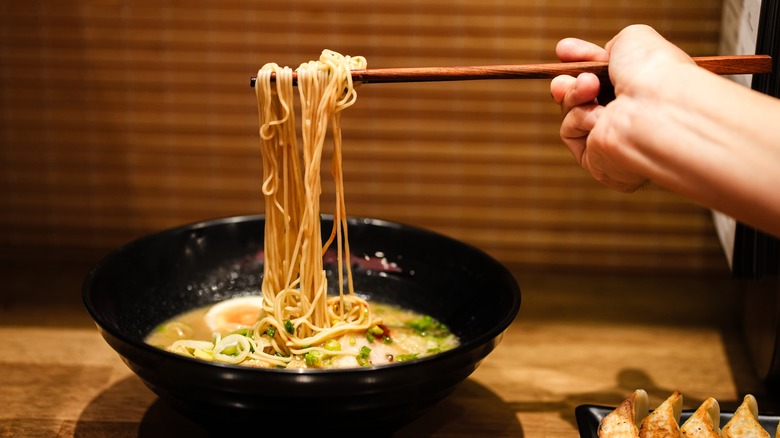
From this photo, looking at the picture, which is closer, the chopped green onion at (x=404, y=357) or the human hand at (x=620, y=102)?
the human hand at (x=620, y=102)

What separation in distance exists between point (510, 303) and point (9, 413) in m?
0.91

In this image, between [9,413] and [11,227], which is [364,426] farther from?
[11,227]

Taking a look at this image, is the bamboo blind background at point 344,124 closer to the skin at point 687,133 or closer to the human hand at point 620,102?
the human hand at point 620,102

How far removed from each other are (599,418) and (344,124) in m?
1.06

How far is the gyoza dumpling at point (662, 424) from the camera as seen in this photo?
1338mm

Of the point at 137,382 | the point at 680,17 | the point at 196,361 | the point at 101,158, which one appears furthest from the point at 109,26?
the point at 680,17

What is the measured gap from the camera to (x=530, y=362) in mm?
1857

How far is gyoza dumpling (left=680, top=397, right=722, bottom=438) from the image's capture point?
52.6 inches

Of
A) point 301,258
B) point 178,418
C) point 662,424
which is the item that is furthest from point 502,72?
point 178,418

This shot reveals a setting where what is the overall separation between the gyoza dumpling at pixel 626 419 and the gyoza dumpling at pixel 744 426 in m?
0.13

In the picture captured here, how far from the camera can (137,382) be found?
1732 millimetres

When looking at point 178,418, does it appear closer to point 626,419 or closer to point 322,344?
point 322,344

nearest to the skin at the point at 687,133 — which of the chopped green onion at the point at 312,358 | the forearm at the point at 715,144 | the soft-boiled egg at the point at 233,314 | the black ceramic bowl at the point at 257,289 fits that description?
the forearm at the point at 715,144

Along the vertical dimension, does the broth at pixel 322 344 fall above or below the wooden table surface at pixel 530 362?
above
